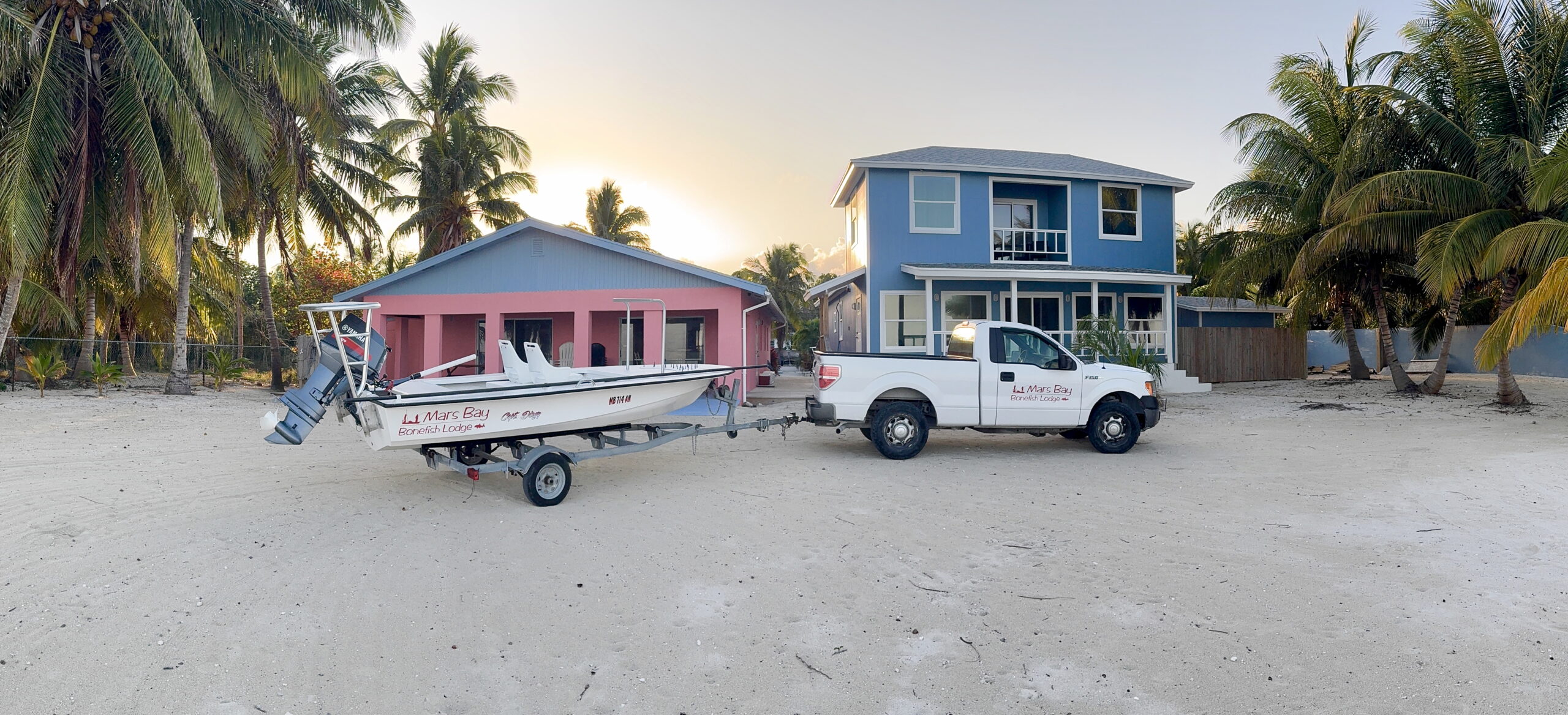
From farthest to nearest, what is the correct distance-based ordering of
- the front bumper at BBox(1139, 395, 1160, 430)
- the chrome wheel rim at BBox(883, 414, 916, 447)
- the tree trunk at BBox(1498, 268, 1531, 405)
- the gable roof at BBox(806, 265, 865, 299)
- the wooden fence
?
the wooden fence, the gable roof at BBox(806, 265, 865, 299), the tree trunk at BBox(1498, 268, 1531, 405), the front bumper at BBox(1139, 395, 1160, 430), the chrome wheel rim at BBox(883, 414, 916, 447)

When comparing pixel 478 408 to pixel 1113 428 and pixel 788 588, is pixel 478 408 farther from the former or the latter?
pixel 1113 428

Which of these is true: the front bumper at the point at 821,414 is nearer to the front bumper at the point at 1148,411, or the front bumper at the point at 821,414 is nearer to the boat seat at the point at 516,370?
the boat seat at the point at 516,370

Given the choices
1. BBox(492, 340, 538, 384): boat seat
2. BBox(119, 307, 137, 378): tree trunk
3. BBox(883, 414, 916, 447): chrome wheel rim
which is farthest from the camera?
BBox(119, 307, 137, 378): tree trunk

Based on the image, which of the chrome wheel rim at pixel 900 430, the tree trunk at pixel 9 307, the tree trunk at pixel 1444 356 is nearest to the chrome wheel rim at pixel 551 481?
the chrome wheel rim at pixel 900 430

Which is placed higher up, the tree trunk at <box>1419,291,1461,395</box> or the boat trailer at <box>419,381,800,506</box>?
the tree trunk at <box>1419,291,1461,395</box>

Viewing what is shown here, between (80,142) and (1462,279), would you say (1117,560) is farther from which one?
(80,142)

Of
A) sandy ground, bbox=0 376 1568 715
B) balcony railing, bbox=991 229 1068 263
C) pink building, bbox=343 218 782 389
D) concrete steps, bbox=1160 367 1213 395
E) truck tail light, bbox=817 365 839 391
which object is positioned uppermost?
balcony railing, bbox=991 229 1068 263

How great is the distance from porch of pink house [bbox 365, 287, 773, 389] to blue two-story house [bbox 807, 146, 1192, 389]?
153 inches

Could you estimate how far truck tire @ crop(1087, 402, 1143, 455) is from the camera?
33.0 feet

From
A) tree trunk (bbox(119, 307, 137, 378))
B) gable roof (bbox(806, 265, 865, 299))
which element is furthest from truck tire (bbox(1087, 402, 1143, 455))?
tree trunk (bbox(119, 307, 137, 378))

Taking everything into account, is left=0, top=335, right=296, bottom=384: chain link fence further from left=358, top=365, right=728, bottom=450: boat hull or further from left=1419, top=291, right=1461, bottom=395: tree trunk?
left=1419, top=291, right=1461, bottom=395: tree trunk

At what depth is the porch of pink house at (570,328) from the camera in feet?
54.4

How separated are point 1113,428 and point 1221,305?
20.4 metres

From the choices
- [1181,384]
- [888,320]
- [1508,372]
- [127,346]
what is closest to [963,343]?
[888,320]
